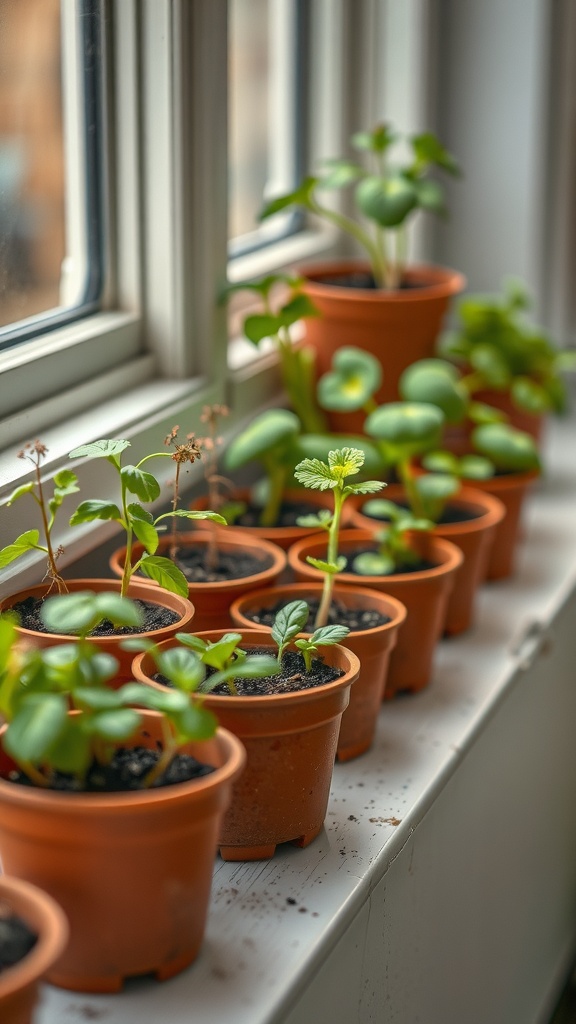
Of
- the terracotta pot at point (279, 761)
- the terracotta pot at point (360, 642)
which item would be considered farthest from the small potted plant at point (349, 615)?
the terracotta pot at point (279, 761)

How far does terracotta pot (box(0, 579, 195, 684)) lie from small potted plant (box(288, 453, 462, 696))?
7.4 inches

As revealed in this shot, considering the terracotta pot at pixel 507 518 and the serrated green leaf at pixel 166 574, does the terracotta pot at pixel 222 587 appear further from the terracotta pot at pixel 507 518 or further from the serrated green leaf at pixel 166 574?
the terracotta pot at pixel 507 518

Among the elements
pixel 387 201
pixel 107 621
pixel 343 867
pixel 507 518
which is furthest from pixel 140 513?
pixel 507 518

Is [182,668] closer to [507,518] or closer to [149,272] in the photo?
[149,272]

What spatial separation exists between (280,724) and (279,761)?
4 cm

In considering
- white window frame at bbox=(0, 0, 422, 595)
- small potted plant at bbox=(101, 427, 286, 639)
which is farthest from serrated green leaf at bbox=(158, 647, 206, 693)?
white window frame at bbox=(0, 0, 422, 595)

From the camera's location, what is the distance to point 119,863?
2.64ft

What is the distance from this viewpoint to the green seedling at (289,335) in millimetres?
1453

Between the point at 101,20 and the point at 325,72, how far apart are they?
2.19 feet

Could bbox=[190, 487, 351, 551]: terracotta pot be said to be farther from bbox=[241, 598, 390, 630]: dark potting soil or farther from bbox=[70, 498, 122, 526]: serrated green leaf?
bbox=[70, 498, 122, 526]: serrated green leaf

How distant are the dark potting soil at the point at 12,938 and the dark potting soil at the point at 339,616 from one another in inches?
18.0

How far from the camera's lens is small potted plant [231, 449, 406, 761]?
3.71 ft

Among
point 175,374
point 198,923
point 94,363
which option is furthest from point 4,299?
point 198,923

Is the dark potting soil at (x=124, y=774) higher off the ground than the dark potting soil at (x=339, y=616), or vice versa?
the dark potting soil at (x=124, y=774)
